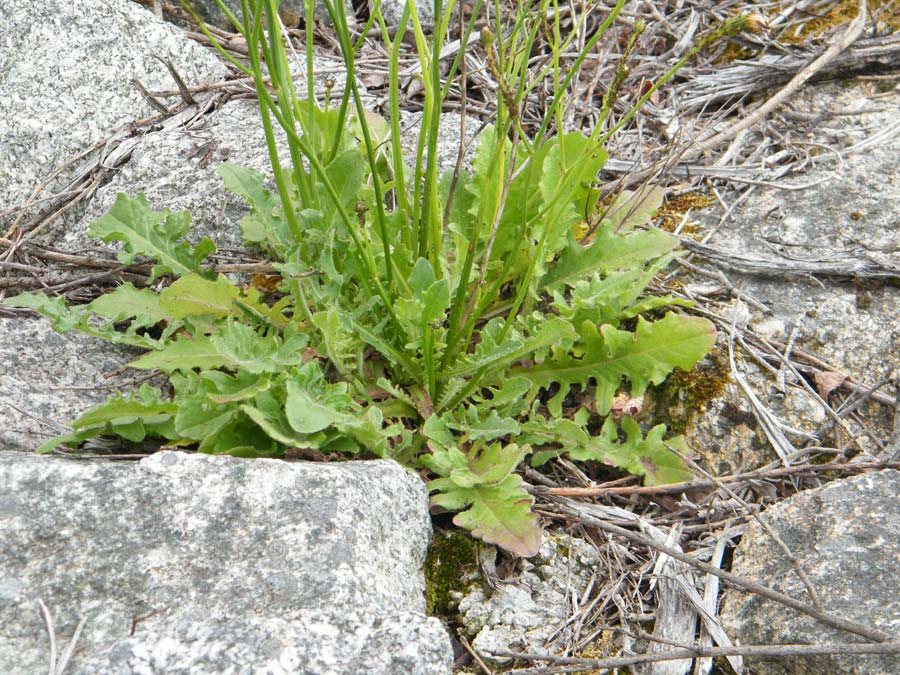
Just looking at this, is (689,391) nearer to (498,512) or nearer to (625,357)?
(625,357)

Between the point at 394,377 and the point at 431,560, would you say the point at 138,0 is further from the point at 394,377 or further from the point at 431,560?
the point at 431,560

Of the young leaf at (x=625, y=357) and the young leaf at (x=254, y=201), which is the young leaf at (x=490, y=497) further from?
the young leaf at (x=254, y=201)

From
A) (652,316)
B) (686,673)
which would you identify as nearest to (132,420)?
(686,673)

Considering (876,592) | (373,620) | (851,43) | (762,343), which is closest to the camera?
(373,620)

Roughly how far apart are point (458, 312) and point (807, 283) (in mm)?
1131

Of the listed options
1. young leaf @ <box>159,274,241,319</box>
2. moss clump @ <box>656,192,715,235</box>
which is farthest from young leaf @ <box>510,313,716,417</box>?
young leaf @ <box>159,274,241,319</box>

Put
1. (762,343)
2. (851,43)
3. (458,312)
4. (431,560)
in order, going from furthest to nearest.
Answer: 1. (851,43)
2. (762,343)
3. (458,312)
4. (431,560)

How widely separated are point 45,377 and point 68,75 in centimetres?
118

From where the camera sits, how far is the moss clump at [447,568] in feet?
5.45

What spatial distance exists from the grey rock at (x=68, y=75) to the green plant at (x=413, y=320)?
0.61 m

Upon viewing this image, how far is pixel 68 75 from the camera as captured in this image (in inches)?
102

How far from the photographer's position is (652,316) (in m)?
2.30

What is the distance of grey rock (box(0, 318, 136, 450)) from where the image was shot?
1781 millimetres

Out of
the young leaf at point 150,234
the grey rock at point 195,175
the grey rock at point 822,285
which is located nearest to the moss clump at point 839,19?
the grey rock at point 822,285
